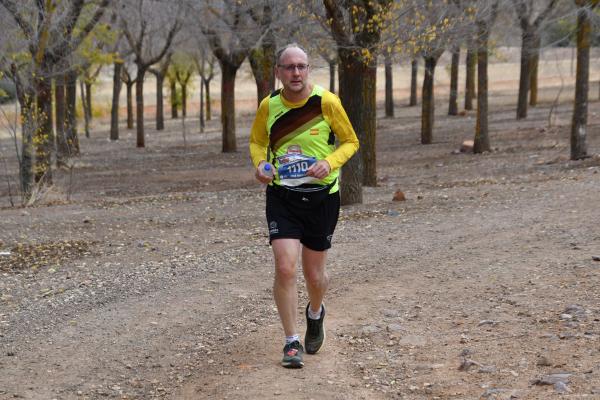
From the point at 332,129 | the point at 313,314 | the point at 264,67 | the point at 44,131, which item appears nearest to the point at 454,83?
the point at 264,67

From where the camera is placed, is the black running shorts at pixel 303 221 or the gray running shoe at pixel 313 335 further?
the gray running shoe at pixel 313 335

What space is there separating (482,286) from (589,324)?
60.2 inches

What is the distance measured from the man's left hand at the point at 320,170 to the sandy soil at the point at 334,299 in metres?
1.13

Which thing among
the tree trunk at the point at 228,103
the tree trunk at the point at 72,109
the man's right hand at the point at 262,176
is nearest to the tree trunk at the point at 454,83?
the tree trunk at the point at 228,103

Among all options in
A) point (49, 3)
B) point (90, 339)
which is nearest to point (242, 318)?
point (90, 339)

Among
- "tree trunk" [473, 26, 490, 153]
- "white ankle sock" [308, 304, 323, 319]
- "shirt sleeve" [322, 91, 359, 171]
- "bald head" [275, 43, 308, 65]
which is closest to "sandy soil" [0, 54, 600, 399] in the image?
"white ankle sock" [308, 304, 323, 319]

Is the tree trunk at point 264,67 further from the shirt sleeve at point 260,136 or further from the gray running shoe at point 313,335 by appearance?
the gray running shoe at point 313,335

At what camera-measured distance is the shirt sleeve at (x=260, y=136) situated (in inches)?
203

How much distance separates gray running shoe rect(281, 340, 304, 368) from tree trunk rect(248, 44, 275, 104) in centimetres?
1546

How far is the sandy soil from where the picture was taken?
198 inches

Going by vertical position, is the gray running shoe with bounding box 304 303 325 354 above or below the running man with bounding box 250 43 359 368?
below

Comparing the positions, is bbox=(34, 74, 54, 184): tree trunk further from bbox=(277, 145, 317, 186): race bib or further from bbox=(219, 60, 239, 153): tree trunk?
bbox=(277, 145, 317, 186): race bib

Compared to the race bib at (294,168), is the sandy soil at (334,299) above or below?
below

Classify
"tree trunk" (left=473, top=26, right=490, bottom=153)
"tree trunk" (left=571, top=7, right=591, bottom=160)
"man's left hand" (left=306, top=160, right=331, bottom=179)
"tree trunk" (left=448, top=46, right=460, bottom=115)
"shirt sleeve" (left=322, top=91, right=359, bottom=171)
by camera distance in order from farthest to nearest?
"tree trunk" (left=448, top=46, right=460, bottom=115) < "tree trunk" (left=473, top=26, right=490, bottom=153) < "tree trunk" (left=571, top=7, right=591, bottom=160) < "shirt sleeve" (left=322, top=91, right=359, bottom=171) < "man's left hand" (left=306, top=160, right=331, bottom=179)
